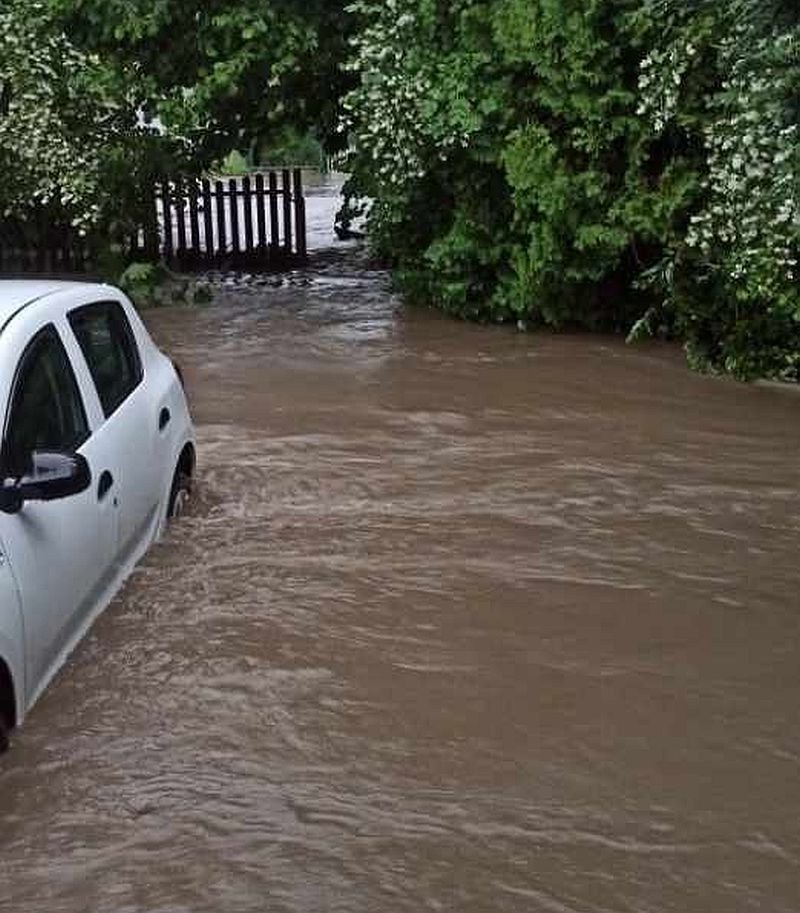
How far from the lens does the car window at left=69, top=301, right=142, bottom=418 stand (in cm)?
591

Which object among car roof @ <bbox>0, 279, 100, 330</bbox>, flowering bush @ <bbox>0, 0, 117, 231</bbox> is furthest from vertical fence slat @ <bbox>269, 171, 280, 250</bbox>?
car roof @ <bbox>0, 279, 100, 330</bbox>

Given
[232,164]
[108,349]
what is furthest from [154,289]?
[108,349]

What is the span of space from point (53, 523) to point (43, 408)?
0.55m

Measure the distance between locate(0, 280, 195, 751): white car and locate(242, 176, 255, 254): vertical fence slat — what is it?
1273 cm

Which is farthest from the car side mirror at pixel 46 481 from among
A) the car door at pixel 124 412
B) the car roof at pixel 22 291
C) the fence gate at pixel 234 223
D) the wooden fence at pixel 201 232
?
the fence gate at pixel 234 223

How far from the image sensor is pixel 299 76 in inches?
647

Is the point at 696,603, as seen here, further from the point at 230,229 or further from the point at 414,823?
the point at 230,229

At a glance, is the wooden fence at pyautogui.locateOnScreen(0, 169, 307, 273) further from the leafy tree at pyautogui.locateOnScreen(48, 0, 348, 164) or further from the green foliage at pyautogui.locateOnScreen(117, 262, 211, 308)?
the leafy tree at pyautogui.locateOnScreen(48, 0, 348, 164)

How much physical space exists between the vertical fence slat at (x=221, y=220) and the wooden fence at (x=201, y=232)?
0.04 feet

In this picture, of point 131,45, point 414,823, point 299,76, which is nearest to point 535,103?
point 299,76

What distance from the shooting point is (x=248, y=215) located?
1948 centimetres

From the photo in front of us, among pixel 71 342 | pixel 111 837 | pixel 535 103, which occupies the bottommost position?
pixel 111 837

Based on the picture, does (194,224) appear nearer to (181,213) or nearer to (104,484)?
(181,213)

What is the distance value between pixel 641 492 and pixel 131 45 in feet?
33.3
